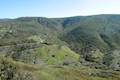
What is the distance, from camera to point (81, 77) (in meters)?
64.8

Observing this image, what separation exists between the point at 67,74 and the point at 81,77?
486 cm

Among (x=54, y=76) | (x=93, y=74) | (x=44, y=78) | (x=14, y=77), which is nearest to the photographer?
(x=14, y=77)

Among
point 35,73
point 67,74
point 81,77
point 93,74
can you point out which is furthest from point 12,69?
point 93,74

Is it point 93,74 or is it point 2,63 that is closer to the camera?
point 2,63

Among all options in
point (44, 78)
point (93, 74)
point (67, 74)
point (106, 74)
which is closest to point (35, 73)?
point (44, 78)

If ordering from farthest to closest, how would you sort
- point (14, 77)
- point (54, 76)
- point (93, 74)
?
point (93, 74) → point (54, 76) → point (14, 77)

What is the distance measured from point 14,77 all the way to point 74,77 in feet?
69.0

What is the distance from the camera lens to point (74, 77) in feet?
204

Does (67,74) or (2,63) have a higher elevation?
(2,63)

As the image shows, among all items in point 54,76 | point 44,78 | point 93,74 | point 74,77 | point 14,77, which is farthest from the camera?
point 93,74

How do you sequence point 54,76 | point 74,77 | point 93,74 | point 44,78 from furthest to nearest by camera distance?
point 93,74, point 74,77, point 54,76, point 44,78

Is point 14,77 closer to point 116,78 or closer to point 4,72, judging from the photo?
point 4,72

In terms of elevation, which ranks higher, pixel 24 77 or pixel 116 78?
pixel 24 77

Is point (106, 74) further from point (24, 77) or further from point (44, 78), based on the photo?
point (24, 77)
